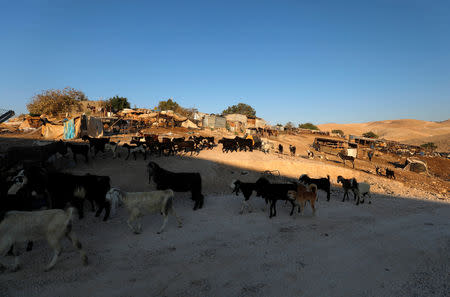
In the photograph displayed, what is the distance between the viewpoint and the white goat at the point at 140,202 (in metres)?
5.65

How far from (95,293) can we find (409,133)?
104453mm

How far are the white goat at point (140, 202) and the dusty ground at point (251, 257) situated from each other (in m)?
0.52

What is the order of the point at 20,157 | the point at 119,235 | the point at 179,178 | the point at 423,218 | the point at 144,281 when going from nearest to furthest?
the point at 144,281
the point at 119,235
the point at 179,178
the point at 423,218
the point at 20,157

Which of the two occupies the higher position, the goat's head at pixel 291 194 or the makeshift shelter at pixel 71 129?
the makeshift shelter at pixel 71 129

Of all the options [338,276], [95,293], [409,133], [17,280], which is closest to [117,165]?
[17,280]

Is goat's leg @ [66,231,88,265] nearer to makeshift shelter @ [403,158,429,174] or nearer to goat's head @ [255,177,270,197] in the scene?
goat's head @ [255,177,270,197]

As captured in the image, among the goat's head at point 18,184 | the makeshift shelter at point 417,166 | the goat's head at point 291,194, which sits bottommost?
the makeshift shelter at point 417,166

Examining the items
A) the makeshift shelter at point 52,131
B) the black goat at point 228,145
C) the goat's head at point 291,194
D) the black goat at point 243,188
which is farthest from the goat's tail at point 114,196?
the makeshift shelter at point 52,131

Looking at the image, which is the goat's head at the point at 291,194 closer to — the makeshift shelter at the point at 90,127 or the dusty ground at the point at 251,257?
the dusty ground at the point at 251,257

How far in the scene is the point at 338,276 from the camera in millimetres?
4457

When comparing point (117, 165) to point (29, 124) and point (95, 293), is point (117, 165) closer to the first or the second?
point (95, 293)

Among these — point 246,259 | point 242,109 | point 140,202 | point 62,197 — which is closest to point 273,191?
point 246,259

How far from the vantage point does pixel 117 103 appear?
1704 inches

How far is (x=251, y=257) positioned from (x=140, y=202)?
331 centimetres
